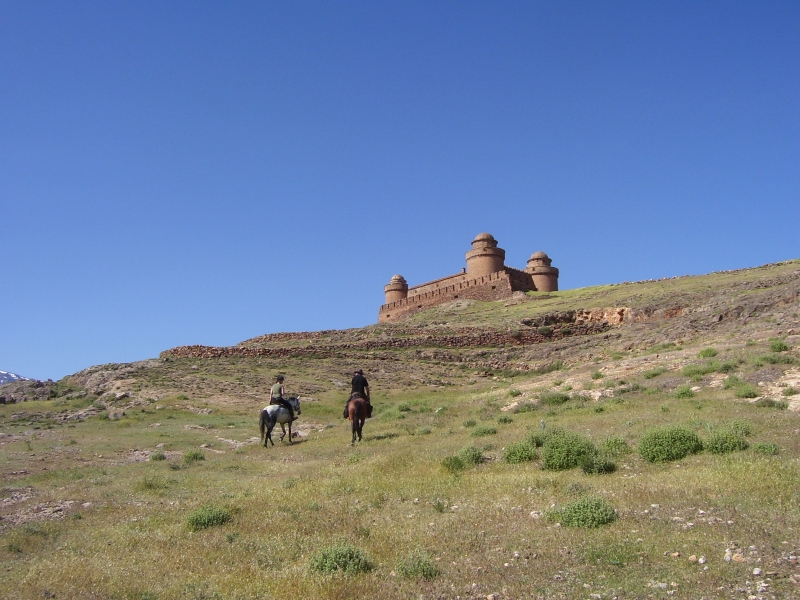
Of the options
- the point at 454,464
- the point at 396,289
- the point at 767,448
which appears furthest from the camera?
the point at 396,289

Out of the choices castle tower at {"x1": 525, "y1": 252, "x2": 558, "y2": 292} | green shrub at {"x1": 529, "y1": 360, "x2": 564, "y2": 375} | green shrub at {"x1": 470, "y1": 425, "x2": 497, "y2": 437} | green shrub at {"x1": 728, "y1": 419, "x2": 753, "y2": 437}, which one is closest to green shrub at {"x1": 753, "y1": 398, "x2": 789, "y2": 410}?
green shrub at {"x1": 728, "y1": 419, "x2": 753, "y2": 437}

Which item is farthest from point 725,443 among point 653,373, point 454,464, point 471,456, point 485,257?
point 485,257

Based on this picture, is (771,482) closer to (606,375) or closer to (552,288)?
(606,375)

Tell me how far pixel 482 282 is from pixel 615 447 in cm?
4782

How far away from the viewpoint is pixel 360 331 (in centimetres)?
4500

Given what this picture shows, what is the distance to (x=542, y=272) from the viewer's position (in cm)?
6306

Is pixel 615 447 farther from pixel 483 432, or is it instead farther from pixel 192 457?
pixel 192 457

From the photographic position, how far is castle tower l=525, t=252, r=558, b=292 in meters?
62.8

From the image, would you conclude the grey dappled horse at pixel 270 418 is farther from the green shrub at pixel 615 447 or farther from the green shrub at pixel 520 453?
the green shrub at pixel 615 447

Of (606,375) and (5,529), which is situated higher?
(606,375)

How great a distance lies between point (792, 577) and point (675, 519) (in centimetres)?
164

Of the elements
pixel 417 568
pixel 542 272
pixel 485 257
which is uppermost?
pixel 485 257

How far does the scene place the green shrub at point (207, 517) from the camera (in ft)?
26.3

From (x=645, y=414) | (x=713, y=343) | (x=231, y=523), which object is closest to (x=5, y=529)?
(x=231, y=523)
